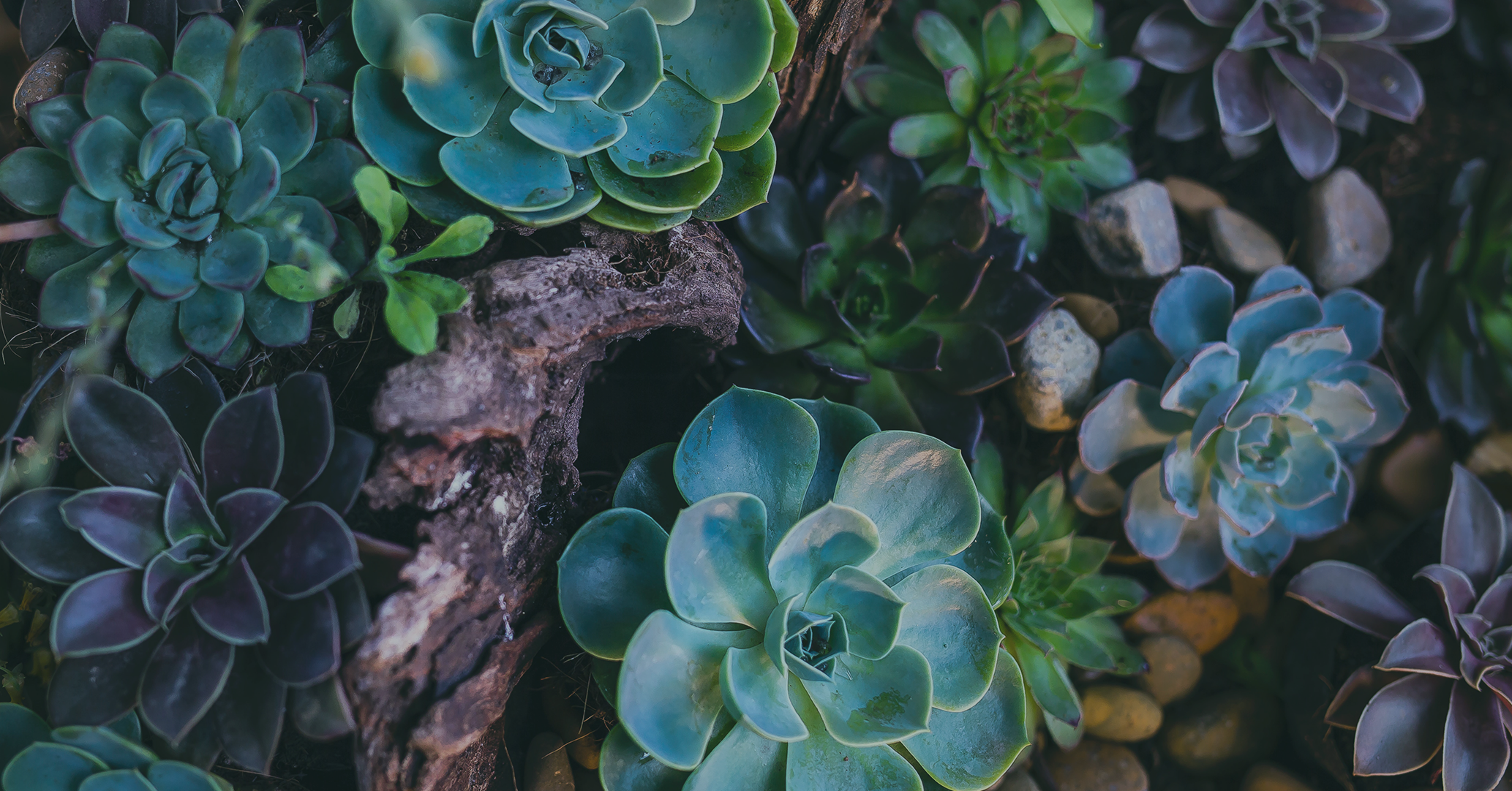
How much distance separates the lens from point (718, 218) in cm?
123

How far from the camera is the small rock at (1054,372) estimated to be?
5.15ft

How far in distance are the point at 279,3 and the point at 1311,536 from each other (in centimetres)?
202

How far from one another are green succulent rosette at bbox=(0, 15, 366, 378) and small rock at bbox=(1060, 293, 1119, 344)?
4.43 ft

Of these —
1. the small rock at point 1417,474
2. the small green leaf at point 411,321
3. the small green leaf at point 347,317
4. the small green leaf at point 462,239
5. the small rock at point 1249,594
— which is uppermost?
the small green leaf at point 462,239

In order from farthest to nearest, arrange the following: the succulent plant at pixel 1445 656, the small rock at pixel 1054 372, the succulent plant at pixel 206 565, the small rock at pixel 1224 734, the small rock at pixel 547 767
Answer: the small rock at pixel 1224 734 → the small rock at pixel 1054 372 → the succulent plant at pixel 1445 656 → the small rock at pixel 547 767 → the succulent plant at pixel 206 565

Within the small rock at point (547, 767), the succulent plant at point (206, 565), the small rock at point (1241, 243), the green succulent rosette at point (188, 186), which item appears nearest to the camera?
the succulent plant at point (206, 565)

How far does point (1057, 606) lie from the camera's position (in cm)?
154

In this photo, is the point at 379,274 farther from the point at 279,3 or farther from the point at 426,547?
the point at 279,3

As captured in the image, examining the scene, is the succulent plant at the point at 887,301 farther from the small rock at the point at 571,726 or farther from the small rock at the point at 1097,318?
the small rock at the point at 571,726

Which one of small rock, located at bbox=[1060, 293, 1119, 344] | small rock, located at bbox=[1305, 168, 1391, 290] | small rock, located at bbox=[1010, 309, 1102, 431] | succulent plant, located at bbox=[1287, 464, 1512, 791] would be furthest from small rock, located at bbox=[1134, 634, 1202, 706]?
small rock, located at bbox=[1305, 168, 1391, 290]

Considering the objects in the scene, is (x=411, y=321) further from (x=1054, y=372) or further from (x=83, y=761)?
(x=1054, y=372)

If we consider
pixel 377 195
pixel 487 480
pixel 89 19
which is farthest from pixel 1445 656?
pixel 89 19

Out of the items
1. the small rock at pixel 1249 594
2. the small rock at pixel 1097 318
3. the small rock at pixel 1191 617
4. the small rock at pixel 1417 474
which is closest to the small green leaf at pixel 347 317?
the small rock at pixel 1097 318

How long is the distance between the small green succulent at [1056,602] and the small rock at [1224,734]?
23 centimetres
